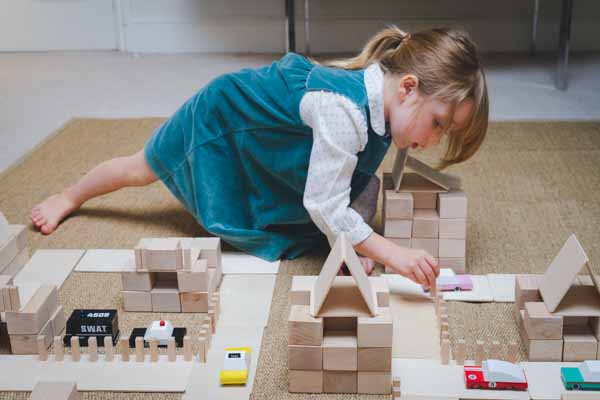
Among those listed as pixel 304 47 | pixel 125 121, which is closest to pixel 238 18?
pixel 304 47

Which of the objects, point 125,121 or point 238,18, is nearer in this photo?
point 125,121

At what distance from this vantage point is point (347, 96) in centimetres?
124

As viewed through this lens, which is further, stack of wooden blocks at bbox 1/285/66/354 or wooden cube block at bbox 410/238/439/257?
wooden cube block at bbox 410/238/439/257

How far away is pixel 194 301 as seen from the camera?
4.10 feet

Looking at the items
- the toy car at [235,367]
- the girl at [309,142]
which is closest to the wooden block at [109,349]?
the toy car at [235,367]

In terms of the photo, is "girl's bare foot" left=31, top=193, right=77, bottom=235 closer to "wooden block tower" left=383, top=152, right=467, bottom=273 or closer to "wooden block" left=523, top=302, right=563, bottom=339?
"wooden block tower" left=383, top=152, right=467, bottom=273

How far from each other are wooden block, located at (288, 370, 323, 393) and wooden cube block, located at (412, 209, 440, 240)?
0.41 m

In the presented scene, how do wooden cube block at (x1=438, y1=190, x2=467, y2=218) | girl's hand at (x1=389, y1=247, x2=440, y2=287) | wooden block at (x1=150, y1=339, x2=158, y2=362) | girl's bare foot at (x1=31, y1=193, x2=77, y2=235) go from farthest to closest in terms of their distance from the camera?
girl's bare foot at (x1=31, y1=193, x2=77, y2=235) < wooden cube block at (x1=438, y1=190, x2=467, y2=218) < girl's hand at (x1=389, y1=247, x2=440, y2=287) < wooden block at (x1=150, y1=339, x2=158, y2=362)

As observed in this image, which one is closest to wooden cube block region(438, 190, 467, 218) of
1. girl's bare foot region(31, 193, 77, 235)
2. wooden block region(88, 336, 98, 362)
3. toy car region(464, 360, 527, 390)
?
toy car region(464, 360, 527, 390)

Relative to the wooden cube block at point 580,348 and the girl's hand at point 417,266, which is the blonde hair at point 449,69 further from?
the wooden cube block at point 580,348

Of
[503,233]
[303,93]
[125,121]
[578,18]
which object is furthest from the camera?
[578,18]

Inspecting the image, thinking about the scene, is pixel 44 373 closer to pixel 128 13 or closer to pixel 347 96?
pixel 347 96

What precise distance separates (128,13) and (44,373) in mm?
2400

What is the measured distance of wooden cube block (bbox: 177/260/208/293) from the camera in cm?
123
